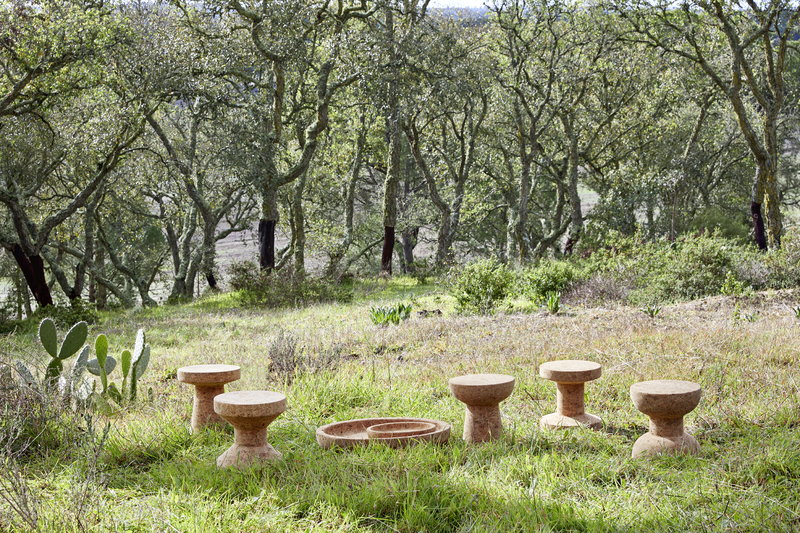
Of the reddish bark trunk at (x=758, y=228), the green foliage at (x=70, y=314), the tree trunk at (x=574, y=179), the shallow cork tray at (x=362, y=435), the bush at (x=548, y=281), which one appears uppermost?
the tree trunk at (x=574, y=179)

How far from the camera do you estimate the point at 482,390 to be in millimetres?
4094

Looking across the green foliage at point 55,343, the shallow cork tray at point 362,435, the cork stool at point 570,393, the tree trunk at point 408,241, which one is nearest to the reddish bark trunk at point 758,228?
the tree trunk at point 408,241

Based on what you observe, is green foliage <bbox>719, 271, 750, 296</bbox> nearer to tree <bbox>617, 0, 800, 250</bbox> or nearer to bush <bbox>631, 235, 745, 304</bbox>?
bush <bbox>631, 235, 745, 304</bbox>

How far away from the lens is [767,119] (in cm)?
1680

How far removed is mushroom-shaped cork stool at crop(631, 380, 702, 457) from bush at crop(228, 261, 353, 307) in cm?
1143

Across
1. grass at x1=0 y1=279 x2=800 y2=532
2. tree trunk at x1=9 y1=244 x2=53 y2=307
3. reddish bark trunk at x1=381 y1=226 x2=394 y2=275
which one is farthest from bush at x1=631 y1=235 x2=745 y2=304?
tree trunk at x1=9 y1=244 x2=53 y2=307

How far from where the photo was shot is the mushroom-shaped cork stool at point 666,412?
379cm

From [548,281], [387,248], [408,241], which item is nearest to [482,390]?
[548,281]

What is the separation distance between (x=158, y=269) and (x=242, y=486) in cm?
3003

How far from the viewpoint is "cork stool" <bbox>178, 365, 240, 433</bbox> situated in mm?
4539

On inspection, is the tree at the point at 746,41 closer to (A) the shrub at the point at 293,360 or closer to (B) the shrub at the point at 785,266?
(B) the shrub at the point at 785,266

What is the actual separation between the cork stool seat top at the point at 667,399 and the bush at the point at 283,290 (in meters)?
11.5

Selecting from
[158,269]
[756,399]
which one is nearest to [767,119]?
[756,399]

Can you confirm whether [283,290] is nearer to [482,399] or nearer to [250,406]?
[482,399]
